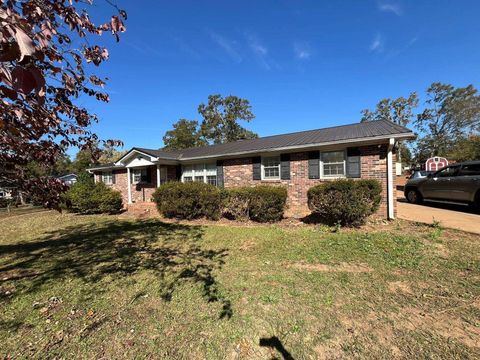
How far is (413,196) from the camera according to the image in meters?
11.7

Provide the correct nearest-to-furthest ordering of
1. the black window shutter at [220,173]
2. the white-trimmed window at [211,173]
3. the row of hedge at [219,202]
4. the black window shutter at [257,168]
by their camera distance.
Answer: the row of hedge at [219,202] < the black window shutter at [257,168] < the black window shutter at [220,173] < the white-trimmed window at [211,173]

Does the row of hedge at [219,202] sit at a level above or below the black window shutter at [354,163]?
below

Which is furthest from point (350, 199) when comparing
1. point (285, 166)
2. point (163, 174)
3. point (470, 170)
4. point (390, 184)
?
point (163, 174)

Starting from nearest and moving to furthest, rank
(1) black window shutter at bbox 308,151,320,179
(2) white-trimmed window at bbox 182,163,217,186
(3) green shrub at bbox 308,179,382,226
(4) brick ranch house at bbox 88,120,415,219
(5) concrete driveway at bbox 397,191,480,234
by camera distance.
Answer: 1. (5) concrete driveway at bbox 397,191,480,234
2. (3) green shrub at bbox 308,179,382,226
3. (4) brick ranch house at bbox 88,120,415,219
4. (1) black window shutter at bbox 308,151,320,179
5. (2) white-trimmed window at bbox 182,163,217,186

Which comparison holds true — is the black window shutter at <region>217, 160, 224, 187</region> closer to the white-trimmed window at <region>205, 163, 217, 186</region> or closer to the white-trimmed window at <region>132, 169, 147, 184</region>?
the white-trimmed window at <region>205, 163, 217, 186</region>

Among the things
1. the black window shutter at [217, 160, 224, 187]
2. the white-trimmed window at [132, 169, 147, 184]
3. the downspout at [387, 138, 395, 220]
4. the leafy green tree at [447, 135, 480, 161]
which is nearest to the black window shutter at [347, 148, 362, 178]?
the downspout at [387, 138, 395, 220]

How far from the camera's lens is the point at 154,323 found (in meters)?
2.94

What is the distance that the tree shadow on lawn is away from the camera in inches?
167

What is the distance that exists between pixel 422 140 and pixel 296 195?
3896 cm

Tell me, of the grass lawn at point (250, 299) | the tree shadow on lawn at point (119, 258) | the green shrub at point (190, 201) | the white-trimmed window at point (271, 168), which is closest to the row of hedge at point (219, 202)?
the green shrub at point (190, 201)

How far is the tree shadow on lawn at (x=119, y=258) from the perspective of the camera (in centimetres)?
425

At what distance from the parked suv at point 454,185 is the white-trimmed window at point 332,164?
4.24 meters

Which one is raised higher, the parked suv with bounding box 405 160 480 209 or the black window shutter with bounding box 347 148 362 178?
the black window shutter with bounding box 347 148 362 178

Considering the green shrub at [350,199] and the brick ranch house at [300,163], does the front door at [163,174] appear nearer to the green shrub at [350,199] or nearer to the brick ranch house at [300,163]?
the brick ranch house at [300,163]
